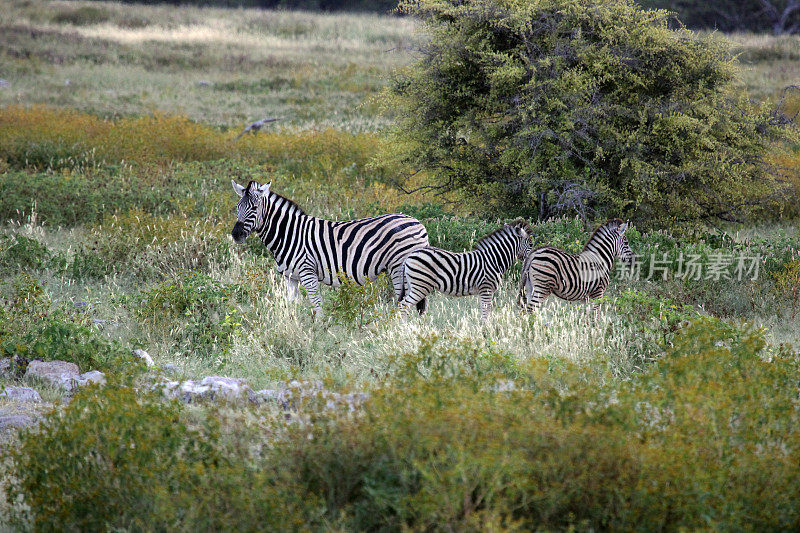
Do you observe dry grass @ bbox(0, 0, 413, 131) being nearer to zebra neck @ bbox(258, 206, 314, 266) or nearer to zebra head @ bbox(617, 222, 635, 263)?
zebra neck @ bbox(258, 206, 314, 266)

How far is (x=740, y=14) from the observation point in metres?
51.8

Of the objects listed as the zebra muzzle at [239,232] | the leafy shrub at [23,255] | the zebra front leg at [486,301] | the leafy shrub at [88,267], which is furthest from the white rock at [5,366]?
the zebra front leg at [486,301]

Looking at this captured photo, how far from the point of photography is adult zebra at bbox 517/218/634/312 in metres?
8.68

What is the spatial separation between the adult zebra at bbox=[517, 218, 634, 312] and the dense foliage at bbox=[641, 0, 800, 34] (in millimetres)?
46746

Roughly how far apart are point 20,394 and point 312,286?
3.55 m

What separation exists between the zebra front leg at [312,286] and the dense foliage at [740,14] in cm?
4814

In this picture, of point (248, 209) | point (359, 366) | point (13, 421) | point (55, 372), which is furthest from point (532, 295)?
point (13, 421)

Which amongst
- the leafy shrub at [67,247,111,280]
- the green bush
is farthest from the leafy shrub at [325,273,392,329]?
the leafy shrub at [67,247,111,280]

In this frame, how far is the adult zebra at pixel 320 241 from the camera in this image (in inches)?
361

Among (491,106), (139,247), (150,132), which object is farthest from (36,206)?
(491,106)

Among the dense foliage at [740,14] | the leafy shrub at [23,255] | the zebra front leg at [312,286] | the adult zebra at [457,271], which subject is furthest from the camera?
the dense foliage at [740,14]

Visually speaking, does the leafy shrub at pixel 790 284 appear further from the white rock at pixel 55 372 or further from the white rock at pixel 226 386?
the white rock at pixel 55 372

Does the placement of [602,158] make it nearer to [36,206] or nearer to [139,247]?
[139,247]

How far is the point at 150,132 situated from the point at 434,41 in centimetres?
1019
